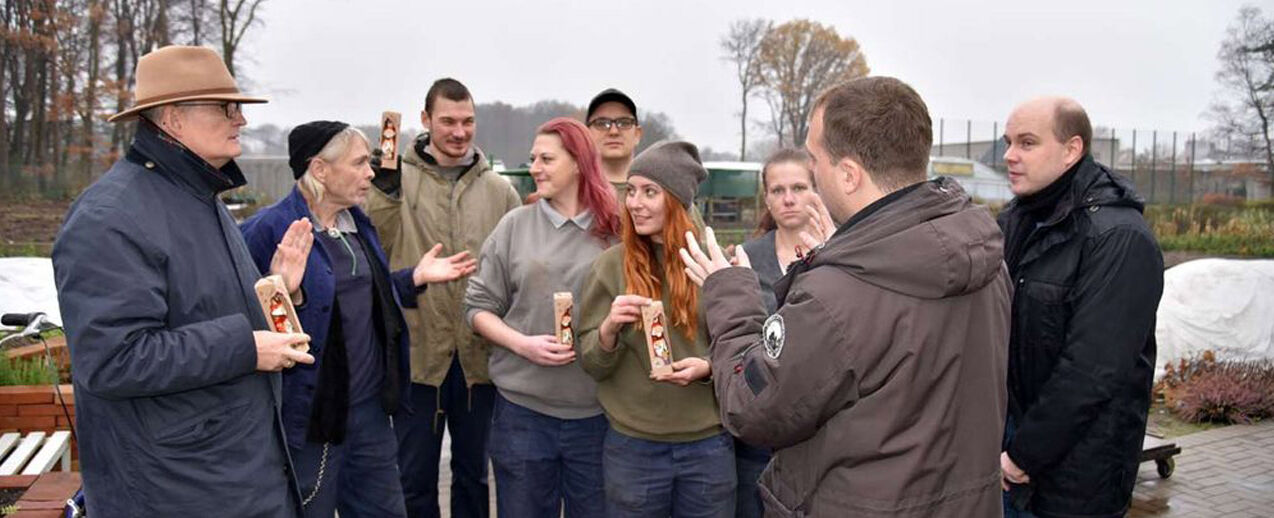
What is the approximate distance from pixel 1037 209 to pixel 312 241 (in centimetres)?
264

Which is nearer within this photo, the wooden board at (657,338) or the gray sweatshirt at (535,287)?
the wooden board at (657,338)

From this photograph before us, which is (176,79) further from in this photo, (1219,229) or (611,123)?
(1219,229)

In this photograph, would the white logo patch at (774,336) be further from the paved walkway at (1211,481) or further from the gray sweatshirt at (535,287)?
the paved walkway at (1211,481)

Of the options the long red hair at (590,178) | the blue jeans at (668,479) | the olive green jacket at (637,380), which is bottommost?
the blue jeans at (668,479)

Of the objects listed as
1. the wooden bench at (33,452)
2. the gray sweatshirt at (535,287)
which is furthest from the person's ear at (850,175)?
the wooden bench at (33,452)

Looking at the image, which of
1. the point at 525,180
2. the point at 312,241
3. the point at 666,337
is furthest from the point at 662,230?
the point at 525,180

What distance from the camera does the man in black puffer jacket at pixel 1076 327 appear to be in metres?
2.84

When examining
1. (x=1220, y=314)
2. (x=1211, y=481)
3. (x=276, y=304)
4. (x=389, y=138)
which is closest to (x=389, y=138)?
(x=389, y=138)

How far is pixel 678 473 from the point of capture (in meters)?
3.34

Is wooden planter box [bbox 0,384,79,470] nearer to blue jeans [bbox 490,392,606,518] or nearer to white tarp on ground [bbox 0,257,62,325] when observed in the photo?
white tarp on ground [bbox 0,257,62,325]

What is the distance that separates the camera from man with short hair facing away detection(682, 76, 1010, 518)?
1892 millimetres

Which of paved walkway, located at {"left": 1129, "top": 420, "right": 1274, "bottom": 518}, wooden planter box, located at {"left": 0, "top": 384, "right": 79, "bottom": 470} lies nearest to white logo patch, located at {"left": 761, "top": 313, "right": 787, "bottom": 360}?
paved walkway, located at {"left": 1129, "top": 420, "right": 1274, "bottom": 518}

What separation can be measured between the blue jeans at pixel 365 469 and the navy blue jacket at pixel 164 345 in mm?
649

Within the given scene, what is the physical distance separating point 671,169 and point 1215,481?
17.2 ft
